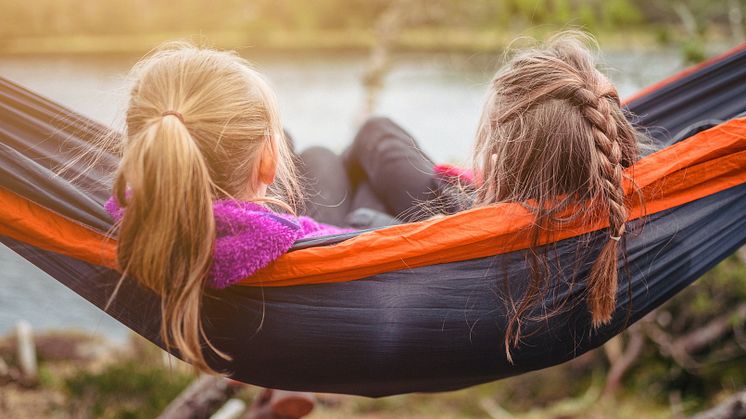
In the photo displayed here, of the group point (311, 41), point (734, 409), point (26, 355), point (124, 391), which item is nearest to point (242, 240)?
point (734, 409)

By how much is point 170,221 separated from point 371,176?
708 millimetres

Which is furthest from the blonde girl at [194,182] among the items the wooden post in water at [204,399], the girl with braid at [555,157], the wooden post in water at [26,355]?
the wooden post in water at [26,355]

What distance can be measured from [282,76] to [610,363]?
377 cm

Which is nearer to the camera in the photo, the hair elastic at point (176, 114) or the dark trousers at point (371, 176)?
the hair elastic at point (176, 114)

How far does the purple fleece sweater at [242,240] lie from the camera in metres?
0.99

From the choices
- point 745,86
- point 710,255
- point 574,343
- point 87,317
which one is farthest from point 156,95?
point 87,317

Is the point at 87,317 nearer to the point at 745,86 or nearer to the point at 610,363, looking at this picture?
the point at 610,363

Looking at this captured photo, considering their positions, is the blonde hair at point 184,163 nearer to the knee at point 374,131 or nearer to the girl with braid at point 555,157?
the girl with braid at point 555,157

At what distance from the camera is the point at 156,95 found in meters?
0.97

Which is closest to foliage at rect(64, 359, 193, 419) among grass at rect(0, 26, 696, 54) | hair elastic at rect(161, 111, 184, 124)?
hair elastic at rect(161, 111, 184, 124)

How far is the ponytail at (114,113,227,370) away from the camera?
90 cm

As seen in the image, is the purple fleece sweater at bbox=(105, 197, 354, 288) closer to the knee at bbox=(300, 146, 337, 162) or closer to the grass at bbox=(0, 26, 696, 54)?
the knee at bbox=(300, 146, 337, 162)

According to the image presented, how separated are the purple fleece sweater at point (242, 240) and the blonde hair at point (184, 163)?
0.07 ft

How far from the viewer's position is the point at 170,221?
91 cm
